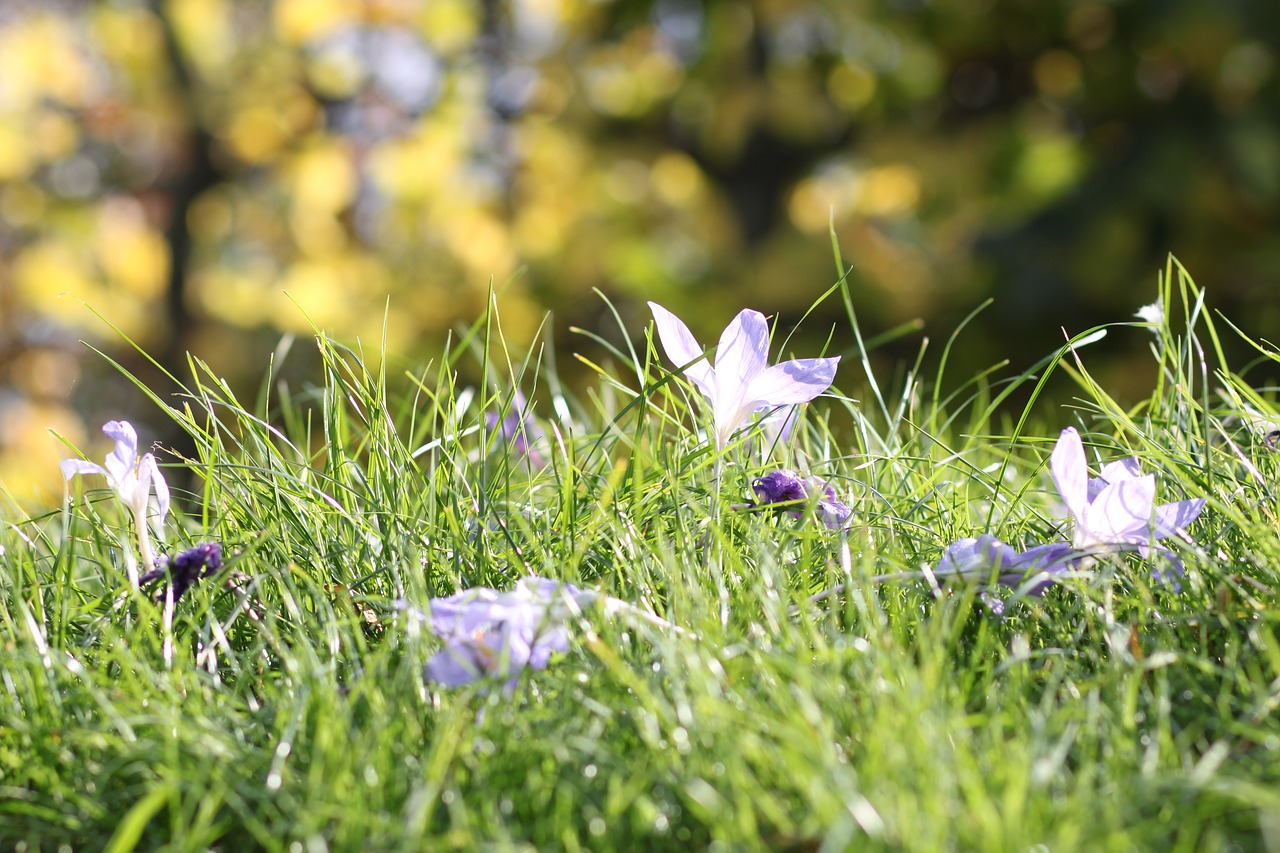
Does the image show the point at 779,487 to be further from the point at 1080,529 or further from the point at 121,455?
the point at 121,455

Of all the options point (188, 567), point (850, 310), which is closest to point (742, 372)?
point (850, 310)

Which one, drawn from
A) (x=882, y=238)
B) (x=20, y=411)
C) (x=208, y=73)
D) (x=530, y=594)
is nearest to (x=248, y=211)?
(x=208, y=73)

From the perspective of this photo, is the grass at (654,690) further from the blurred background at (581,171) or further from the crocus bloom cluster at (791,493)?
the blurred background at (581,171)

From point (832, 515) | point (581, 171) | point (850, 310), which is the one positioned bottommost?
point (581, 171)

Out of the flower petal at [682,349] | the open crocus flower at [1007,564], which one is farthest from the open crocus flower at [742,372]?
the open crocus flower at [1007,564]

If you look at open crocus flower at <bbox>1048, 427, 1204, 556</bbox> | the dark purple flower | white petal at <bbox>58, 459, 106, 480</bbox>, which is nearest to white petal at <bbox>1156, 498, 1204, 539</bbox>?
open crocus flower at <bbox>1048, 427, 1204, 556</bbox>

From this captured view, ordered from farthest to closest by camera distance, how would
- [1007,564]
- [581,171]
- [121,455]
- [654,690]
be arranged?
[581,171] → [121,455] → [1007,564] → [654,690]

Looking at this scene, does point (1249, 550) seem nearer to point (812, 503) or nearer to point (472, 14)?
point (812, 503)
